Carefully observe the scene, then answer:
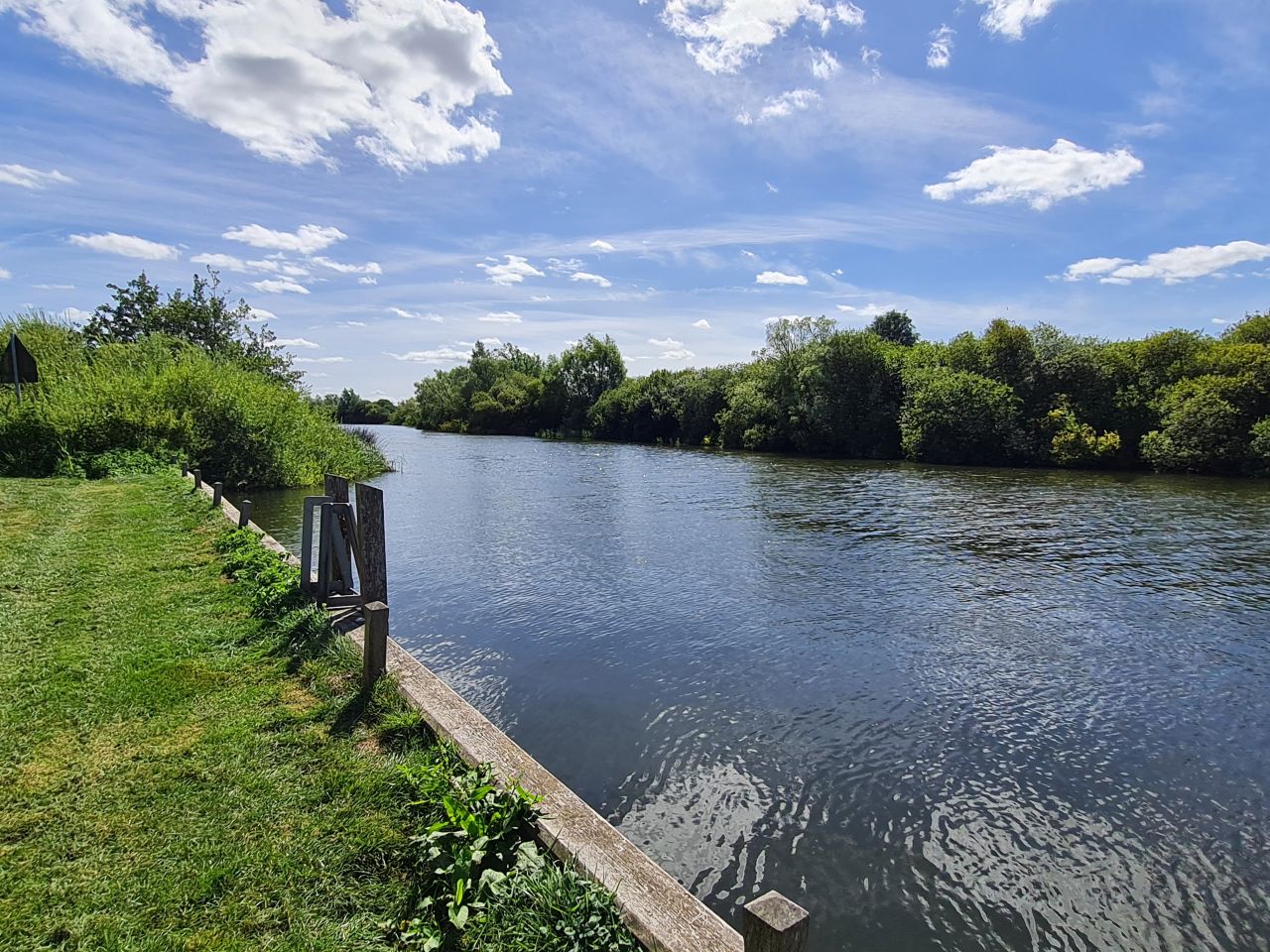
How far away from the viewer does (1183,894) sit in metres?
5.12

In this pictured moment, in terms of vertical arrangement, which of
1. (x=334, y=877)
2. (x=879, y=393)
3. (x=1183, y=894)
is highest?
(x=879, y=393)

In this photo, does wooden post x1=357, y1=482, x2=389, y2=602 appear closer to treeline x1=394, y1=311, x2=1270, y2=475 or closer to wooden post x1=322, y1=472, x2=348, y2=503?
wooden post x1=322, y1=472, x2=348, y2=503

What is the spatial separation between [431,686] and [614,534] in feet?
40.8

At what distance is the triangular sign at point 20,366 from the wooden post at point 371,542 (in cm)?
1998

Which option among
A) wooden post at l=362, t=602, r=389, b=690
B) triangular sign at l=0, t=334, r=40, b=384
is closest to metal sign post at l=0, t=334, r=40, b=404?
triangular sign at l=0, t=334, r=40, b=384

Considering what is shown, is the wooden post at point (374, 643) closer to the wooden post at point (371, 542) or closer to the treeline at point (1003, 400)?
the wooden post at point (371, 542)

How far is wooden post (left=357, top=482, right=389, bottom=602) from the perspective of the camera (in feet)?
24.5

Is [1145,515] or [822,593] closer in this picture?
[822,593]

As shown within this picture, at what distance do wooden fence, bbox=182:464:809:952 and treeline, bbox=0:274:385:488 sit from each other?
64.2ft

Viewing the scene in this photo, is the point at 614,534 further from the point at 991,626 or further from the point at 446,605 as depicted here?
the point at 991,626

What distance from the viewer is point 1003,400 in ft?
129

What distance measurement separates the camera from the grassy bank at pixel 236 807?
327cm

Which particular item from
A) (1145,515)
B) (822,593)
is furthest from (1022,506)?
(822,593)

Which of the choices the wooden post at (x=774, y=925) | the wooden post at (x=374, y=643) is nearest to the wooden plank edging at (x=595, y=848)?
the wooden post at (x=374, y=643)
